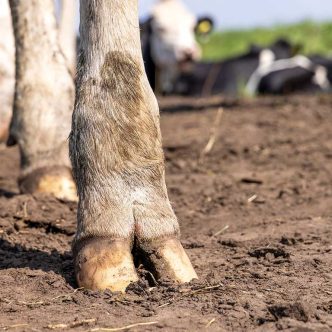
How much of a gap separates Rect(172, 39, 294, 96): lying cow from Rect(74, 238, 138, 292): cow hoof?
39.4 feet

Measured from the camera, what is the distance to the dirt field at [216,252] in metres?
2.79

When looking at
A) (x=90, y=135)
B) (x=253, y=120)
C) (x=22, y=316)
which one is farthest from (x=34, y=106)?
(x=253, y=120)

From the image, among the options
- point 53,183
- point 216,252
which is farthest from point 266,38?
point 216,252

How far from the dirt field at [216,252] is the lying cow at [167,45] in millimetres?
8842

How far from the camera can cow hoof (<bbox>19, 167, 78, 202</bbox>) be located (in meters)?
4.55

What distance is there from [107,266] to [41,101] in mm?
1748

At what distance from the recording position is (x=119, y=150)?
316 centimetres

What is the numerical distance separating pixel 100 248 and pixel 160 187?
32cm

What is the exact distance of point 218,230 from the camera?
4.20 metres

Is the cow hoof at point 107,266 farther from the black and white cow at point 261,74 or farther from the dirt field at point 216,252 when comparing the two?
the black and white cow at point 261,74

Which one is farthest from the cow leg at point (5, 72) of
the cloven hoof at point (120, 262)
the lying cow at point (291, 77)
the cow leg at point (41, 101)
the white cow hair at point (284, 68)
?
the white cow hair at point (284, 68)

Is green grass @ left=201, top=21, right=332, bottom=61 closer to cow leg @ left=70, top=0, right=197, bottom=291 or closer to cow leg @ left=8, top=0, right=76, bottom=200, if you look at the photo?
cow leg @ left=8, top=0, right=76, bottom=200

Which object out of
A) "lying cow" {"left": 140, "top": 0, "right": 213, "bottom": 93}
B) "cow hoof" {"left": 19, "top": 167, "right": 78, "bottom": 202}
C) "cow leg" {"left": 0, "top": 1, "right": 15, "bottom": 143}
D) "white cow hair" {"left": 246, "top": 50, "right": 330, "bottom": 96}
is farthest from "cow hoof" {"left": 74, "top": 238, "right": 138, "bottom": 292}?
"lying cow" {"left": 140, "top": 0, "right": 213, "bottom": 93}

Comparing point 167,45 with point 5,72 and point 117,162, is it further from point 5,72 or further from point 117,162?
point 117,162
